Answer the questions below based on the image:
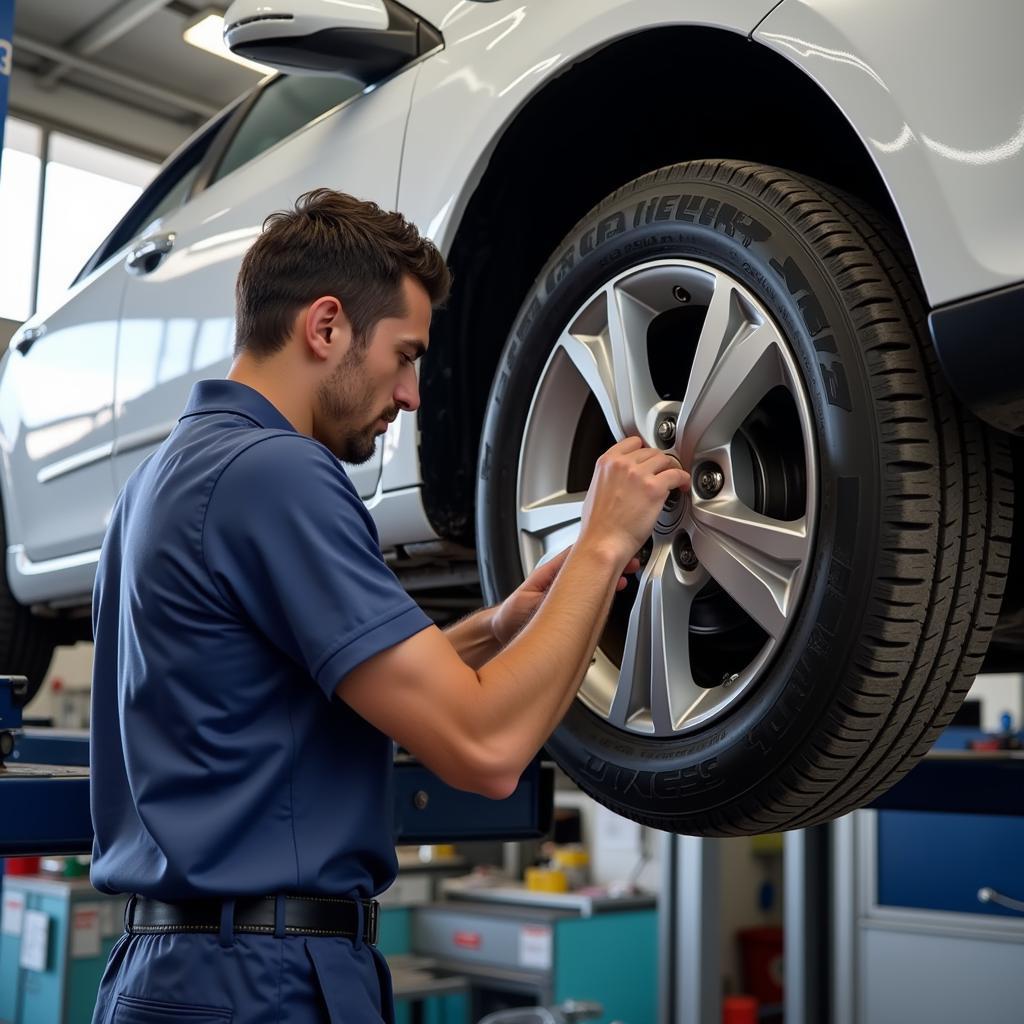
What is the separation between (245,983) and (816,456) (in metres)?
0.64

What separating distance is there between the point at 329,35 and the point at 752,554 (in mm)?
890

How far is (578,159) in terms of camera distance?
5.07ft

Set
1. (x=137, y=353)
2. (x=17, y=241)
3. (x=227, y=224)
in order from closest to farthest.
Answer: (x=227, y=224) < (x=137, y=353) < (x=17, y=241)

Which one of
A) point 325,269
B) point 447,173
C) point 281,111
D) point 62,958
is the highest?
point 281,111

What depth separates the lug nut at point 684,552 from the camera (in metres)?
1.20

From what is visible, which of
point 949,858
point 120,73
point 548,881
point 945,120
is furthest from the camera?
point 120,73

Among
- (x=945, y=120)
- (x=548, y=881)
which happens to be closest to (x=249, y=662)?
(x=945, y=120)

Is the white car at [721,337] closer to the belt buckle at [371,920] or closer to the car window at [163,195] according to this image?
the belt buckle at [371,920]

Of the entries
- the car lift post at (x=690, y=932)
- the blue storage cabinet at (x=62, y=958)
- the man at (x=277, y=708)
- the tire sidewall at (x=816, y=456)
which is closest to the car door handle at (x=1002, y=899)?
the car lift post at (x=690, y=932)

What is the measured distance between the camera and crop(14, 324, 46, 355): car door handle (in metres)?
2.62

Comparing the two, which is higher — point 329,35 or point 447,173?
point 329,35

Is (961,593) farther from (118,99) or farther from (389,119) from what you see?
(118,99)

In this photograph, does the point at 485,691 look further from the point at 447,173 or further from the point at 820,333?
the point at 447,173

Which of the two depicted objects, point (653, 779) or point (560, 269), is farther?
point (560, 269)
